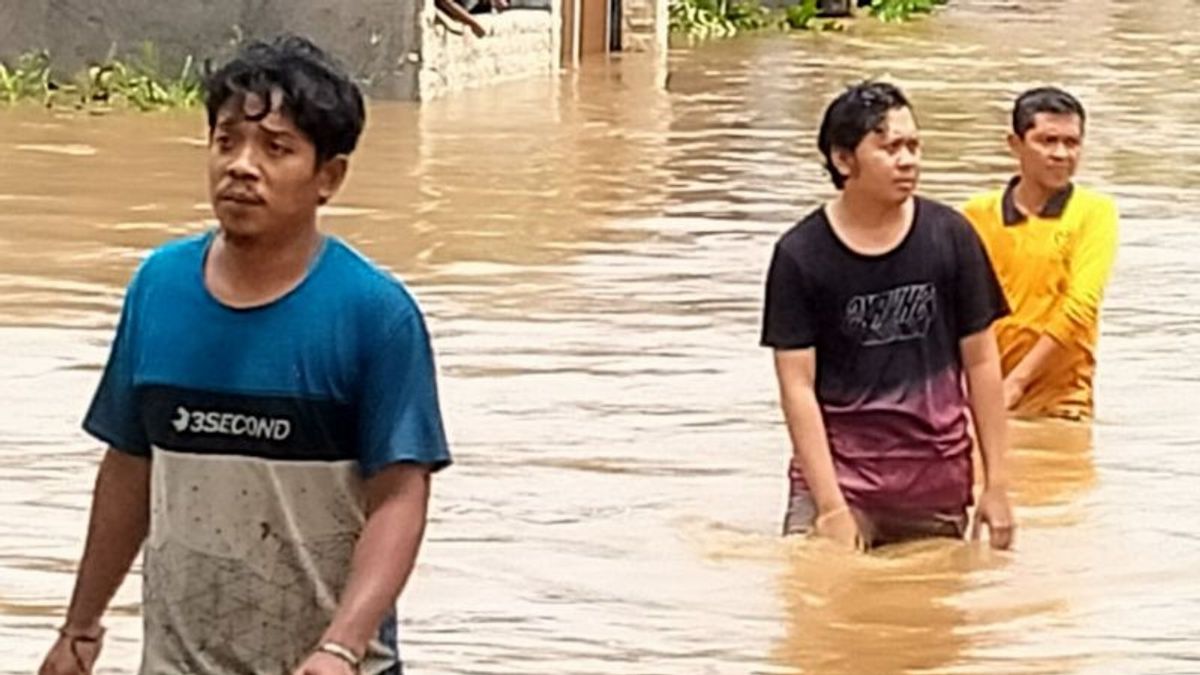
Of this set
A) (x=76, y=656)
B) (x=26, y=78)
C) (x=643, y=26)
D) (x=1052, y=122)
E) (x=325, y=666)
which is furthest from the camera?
(x=643, y=26)

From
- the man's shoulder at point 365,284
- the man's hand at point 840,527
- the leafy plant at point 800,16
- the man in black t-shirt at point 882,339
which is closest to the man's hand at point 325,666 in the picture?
the man's shoulder at point 365,284

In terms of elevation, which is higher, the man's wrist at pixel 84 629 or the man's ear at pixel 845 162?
the man's ear at pixel 845 162

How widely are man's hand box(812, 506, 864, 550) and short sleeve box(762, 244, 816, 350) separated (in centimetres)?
41

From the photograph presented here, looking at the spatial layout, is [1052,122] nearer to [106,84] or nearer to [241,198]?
[241,198]

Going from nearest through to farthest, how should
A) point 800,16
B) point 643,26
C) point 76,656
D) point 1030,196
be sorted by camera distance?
1. point 76,656
2. point 1030,196
3. point 643,26
4. point 800,16

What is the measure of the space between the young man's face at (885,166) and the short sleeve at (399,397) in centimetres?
307

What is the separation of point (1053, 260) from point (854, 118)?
7.59ft

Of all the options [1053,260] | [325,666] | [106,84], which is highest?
[325,666]

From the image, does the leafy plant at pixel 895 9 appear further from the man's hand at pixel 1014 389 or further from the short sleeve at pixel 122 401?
the short sleeve at pixel 122 401

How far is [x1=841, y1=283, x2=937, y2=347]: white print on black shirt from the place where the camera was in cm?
709

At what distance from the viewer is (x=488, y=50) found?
83.8 ft

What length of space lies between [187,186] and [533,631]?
9.83m

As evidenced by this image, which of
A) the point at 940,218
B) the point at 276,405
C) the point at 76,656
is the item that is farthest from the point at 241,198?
the point at 940,218

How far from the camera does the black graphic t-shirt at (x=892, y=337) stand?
7098 mm
